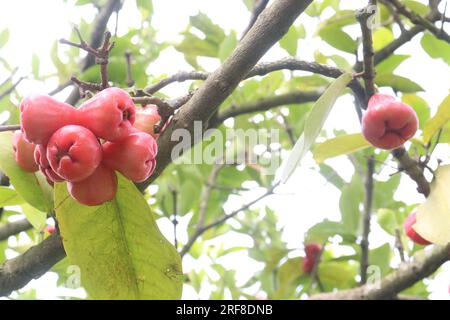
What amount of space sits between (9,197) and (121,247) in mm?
327

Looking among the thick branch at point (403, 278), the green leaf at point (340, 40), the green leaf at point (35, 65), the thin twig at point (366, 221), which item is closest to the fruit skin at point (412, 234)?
the thick branch at point (403, 278)

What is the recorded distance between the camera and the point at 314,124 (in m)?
0.90

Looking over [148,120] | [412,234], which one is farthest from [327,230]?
[148,120]

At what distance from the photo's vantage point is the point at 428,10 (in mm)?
1565

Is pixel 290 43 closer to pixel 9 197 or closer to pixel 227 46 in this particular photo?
pixel 227 46

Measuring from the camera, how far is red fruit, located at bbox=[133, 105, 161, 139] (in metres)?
0.92

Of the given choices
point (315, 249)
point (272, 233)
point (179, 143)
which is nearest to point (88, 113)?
point (179, 143)

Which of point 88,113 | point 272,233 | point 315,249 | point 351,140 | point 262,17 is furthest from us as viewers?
point 272,233

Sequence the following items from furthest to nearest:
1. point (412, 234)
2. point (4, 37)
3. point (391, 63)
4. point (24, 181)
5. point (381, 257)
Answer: point (4, 37)
point (381, 257)
point (391, 63)
point (412, 234)
point (24, 181)

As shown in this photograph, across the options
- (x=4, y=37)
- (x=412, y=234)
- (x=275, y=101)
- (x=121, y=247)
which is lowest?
(x=121, y=247)

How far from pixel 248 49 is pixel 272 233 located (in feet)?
5.53

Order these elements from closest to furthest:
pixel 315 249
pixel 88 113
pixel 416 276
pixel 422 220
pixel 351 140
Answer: pixel 88 113
pixel 422 220
pixel 351 140
pixel 416 276
pixel 315 249

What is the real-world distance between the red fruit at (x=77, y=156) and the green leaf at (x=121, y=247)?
Answer: 10 centimetres
